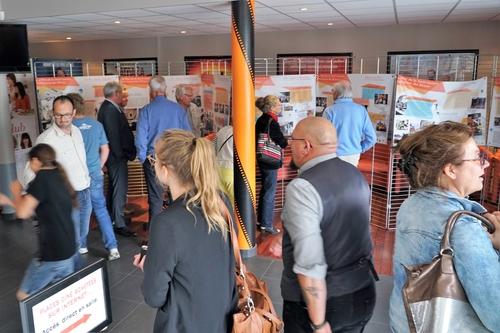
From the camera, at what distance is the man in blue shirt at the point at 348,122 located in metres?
4.61

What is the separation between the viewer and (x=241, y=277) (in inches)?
71.1

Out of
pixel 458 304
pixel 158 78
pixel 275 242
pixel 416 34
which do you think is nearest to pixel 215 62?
pixel 416 34

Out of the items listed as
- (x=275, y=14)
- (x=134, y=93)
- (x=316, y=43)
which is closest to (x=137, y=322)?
Result: (x=134, y=93)

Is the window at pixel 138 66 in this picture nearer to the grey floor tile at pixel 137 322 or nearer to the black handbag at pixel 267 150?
the black handbag at pixel 267 150

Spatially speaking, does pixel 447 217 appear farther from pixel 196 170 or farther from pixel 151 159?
pixel 151 159

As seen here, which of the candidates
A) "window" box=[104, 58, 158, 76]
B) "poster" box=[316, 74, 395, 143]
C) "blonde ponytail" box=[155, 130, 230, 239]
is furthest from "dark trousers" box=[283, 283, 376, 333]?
"window" box=[104, 58, 158, 76]

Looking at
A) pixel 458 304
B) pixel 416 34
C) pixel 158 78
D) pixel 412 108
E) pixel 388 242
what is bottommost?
pixel 388 242

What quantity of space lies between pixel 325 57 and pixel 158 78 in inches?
210

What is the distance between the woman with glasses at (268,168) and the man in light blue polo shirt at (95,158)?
5.42 feet

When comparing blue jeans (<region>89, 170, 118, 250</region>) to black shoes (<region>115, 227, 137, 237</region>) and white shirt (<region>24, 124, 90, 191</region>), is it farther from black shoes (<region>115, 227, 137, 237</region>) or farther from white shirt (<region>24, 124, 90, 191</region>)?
black shoes (<region>115, 227, 137, 237</region>)

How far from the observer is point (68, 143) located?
3.66 meters

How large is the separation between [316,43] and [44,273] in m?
7.75

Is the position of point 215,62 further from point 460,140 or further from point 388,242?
point 460,140

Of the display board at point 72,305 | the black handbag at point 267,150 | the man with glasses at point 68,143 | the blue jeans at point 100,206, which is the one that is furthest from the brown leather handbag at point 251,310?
the black handbag at point 267,150
